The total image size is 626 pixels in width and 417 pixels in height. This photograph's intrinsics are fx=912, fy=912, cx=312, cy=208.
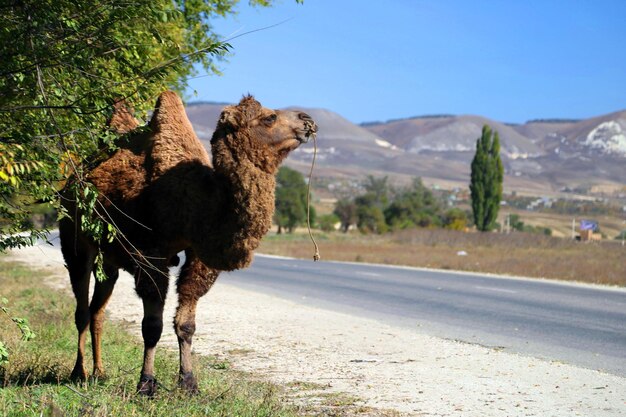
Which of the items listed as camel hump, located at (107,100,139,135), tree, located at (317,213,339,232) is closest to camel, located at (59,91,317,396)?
camel hump, located at (107,100,139,135)

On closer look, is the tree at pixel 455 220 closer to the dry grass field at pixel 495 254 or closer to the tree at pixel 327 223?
the tree at pixel 327 223

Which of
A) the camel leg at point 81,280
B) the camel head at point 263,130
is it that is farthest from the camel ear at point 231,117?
the camel leg at point 81,280

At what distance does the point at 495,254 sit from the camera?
133 ft

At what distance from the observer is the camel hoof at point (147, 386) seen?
710cm

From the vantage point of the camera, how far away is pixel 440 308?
55.2ft

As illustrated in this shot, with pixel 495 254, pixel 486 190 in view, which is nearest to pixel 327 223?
pixel 486 190

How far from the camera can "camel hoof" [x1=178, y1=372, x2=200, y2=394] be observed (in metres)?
7.25

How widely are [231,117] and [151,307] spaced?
65.0 inches

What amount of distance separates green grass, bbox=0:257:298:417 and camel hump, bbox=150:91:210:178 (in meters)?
1.77

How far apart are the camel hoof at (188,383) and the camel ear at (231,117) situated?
2.03 metres

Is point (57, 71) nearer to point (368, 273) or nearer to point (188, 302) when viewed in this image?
point (188, 302)

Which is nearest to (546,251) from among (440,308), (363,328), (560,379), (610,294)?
(610,294)

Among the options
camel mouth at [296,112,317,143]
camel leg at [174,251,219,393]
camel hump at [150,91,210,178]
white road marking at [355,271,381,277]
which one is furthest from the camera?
white road marking at [355,271,381,277]

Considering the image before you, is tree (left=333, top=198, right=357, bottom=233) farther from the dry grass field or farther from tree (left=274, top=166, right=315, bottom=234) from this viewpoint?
the dry grass field
